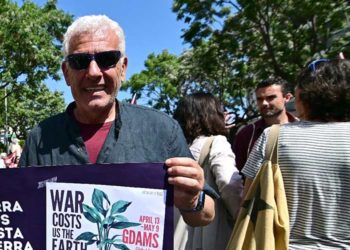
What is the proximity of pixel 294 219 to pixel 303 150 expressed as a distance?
33 cm

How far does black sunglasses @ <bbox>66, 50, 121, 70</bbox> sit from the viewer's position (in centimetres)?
205

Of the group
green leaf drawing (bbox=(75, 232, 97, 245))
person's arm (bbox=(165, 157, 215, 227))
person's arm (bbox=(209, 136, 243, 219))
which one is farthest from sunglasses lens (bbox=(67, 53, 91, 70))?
person's arm (bbox=(209, 136, 243, 219))

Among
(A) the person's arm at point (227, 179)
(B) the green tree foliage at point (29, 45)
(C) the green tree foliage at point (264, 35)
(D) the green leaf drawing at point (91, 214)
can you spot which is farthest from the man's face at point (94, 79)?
(B) the green tree foliage at point (29, 45)

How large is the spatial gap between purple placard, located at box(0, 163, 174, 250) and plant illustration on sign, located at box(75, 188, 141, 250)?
74 millimetres

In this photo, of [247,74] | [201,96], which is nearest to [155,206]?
[201,96]

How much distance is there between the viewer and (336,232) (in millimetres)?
2273

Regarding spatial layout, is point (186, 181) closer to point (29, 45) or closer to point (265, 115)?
point (265, 115)

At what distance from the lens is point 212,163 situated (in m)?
3.17

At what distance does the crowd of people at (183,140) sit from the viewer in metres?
2.06

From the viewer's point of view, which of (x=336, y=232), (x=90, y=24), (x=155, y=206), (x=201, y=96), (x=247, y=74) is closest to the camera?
(x=155, y=206)

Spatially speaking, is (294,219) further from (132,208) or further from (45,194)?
(45,194)

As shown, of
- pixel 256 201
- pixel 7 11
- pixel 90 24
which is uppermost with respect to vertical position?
pixel 7 11

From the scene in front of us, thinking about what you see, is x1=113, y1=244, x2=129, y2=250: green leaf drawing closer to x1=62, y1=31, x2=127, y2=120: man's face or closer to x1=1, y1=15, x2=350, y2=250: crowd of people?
x1=1, y1=15, x2=350, y2=250: crowd of people

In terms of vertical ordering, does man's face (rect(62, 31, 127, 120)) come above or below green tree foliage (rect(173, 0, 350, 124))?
below
